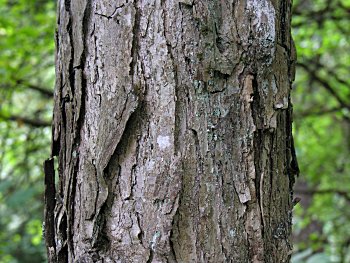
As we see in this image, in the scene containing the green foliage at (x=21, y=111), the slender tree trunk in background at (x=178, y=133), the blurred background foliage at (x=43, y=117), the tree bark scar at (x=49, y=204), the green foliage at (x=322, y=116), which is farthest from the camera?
the green foliage at (x=322, y=116)

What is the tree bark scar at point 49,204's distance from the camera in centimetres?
98

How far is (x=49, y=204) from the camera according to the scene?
101 centimetres

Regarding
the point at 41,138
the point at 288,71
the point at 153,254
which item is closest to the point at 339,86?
the point at 41,138

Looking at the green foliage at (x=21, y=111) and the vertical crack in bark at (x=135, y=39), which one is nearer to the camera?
the vertical crack in bark at (x=135, y=39)

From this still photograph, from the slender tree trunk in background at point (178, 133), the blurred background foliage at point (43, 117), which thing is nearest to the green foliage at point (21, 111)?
the blurred background foliage at point (43, 117)

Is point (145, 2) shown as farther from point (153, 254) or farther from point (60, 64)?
point (153, 254)

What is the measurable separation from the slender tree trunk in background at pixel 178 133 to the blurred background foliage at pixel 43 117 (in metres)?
1.94

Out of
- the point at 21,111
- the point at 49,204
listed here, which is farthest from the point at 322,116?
the point at 49,204

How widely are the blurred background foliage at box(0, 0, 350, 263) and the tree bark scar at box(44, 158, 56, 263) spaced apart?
173cm

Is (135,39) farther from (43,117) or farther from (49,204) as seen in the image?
(43,117)

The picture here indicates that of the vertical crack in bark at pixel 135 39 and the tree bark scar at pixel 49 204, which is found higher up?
the vertical crack in bark at pixel 135 39

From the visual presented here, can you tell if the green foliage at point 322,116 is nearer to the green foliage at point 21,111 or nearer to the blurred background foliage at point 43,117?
the blurred background foliage at point 43,117

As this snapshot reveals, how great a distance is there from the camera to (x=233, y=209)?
2.75 ft

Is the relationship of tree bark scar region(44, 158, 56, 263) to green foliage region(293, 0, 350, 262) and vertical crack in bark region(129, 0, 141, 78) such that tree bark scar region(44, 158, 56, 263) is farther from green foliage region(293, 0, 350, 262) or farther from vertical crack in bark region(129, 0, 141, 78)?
green foliage region(293, 0, 350, 262)
